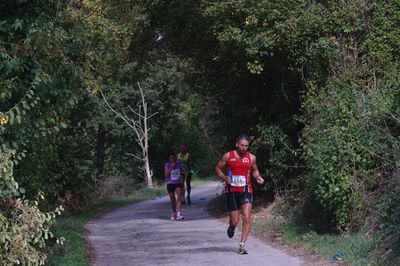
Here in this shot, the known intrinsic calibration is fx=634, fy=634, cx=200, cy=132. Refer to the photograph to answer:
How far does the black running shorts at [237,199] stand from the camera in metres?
10.4

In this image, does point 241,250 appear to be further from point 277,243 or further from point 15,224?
point 15,224

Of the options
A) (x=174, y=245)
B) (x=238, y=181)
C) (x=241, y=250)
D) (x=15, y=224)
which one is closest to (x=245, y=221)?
(x=241, y=250)

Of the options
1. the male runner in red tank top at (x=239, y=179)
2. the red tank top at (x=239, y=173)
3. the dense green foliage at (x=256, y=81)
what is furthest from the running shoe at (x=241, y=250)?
the dense green foliage at (x=256, y=81)

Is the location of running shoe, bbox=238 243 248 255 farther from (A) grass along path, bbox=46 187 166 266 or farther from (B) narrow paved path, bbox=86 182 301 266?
(A) grass along path, bbox=46 187 166 266

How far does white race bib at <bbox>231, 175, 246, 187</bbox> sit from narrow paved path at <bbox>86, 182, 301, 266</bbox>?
1.11 m

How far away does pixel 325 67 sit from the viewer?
13.6 meters

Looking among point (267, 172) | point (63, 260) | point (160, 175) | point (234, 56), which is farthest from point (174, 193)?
point (160, 175)

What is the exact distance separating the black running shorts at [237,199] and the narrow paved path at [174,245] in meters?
0.75

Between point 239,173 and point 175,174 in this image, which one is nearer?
point 239,173

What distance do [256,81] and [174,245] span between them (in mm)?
5823

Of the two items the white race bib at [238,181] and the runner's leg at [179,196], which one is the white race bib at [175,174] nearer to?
the runner's leg at [179,196]

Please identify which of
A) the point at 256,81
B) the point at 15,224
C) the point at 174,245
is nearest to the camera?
the point at 15,224

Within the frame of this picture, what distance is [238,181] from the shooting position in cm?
1041

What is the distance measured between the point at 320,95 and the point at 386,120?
2668 mm
